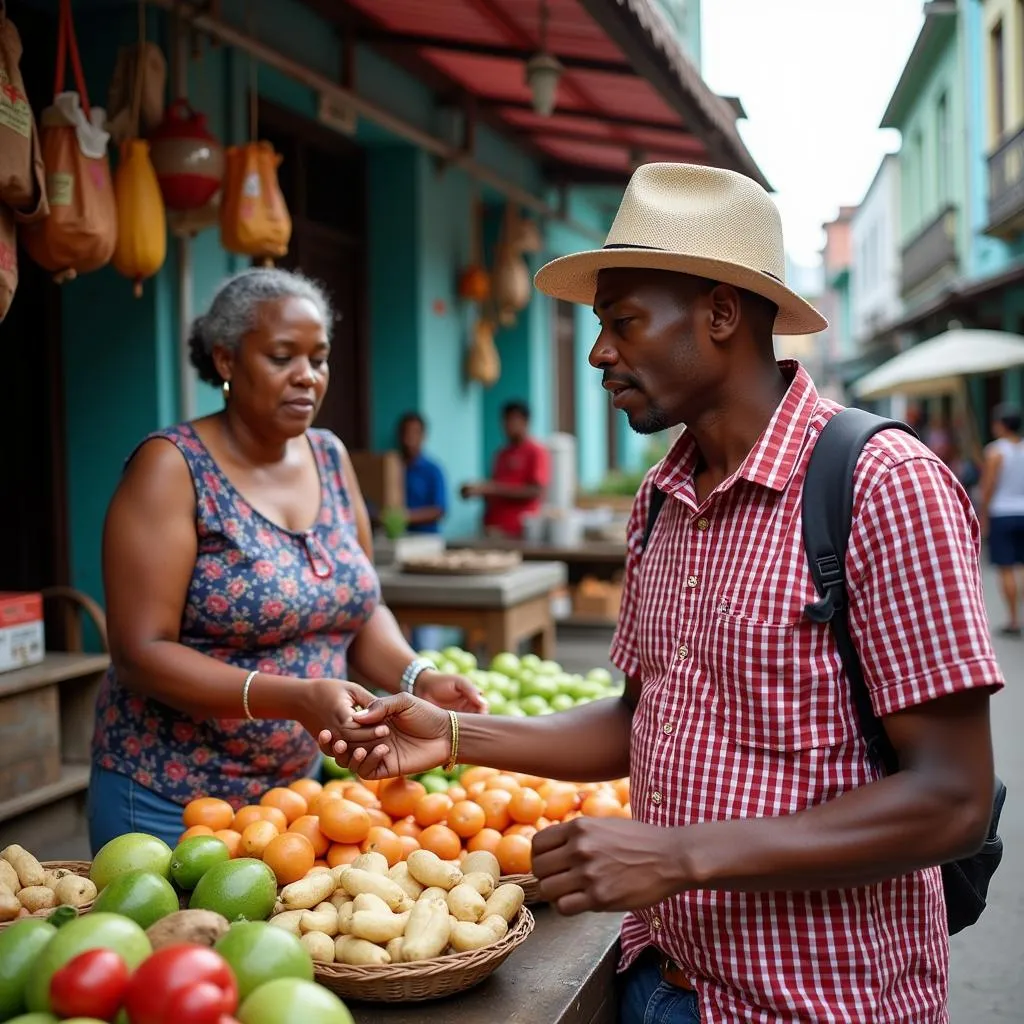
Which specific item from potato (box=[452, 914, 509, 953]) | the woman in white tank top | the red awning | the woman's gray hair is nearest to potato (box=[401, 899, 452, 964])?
potato (box=[452, 914, 509, 953])

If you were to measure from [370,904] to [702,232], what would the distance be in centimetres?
124

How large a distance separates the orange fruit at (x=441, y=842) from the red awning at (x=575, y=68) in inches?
123

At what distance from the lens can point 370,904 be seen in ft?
6.57

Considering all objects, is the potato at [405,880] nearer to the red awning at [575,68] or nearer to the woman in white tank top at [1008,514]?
the red awning at [575,68]

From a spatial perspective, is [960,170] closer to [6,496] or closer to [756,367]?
[6,496]

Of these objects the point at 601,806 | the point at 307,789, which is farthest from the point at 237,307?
the point at 601,806

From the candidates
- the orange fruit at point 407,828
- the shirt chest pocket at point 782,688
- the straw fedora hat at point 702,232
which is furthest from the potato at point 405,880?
the straw fedora hat at point 702,232

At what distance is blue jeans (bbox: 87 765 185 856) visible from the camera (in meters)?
2.98

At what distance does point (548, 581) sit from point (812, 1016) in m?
5.53

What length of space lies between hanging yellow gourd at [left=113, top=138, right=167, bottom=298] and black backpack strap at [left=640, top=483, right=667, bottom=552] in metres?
3.04

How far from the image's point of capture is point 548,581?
7301mm

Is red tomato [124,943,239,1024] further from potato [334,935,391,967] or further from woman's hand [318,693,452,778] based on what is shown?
woman's hand [318,693,452,778]

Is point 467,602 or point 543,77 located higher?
point 543,77

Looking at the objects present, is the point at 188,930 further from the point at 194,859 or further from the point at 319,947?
the point at 194,859
